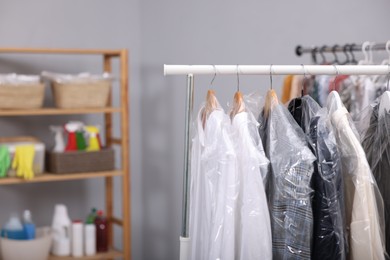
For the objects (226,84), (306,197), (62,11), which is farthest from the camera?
(62,11)

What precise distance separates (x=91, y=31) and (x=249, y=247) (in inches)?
98.0

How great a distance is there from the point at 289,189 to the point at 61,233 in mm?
1996

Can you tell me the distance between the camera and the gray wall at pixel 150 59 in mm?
3139

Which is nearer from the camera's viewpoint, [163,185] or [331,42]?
[331,42]

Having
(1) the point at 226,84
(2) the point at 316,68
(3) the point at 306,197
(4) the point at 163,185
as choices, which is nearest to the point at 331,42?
(1) the point at 226,84

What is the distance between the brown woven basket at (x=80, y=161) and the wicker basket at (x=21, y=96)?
0.91 feet

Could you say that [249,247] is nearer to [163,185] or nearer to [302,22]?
[302,22]

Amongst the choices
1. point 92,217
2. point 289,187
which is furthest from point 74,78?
point 289,187

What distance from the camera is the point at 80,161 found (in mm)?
3262

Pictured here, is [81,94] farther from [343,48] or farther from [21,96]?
[343,48]

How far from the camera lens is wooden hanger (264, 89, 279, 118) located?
1658mm

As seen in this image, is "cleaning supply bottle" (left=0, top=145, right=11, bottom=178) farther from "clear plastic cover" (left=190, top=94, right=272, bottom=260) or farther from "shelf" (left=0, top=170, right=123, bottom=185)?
"clear plastic cover" (left=190, top=94, right=272, bottom=260)

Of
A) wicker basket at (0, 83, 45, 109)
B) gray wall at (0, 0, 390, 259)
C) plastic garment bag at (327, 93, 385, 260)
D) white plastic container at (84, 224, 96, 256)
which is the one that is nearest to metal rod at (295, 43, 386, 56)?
gray wall at (0, 0, 390, 259)

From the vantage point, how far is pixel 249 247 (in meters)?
1.58
